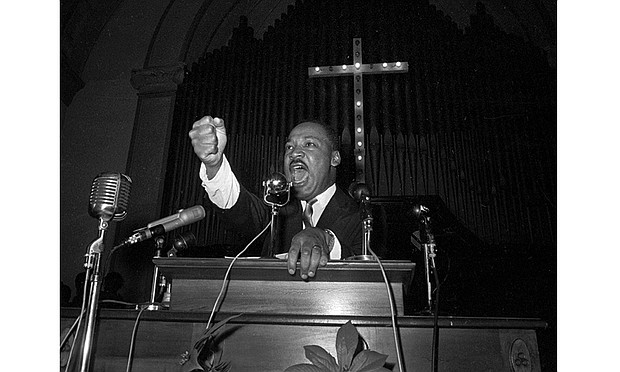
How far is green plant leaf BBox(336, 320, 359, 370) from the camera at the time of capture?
56 centimetres

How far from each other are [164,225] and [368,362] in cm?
36

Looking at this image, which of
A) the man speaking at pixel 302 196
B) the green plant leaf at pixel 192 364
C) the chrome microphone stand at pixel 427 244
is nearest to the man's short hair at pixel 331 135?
the man speaking at pixel 302 196

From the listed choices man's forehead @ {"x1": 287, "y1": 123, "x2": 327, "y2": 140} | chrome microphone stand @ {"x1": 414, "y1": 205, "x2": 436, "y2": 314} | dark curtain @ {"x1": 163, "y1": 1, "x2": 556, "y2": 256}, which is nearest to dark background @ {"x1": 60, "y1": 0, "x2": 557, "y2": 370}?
dark curtain @ {"x1": 163, "y1": 1, "x2": 556, "y2": 256}

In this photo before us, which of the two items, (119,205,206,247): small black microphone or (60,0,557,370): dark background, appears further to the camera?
(60,0,557,370): dark background

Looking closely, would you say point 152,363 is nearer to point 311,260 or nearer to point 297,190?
point 311,260

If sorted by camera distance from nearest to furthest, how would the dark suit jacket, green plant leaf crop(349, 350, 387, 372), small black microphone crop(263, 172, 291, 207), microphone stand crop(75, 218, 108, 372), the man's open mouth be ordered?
1. green plant leaf crop(349, 350, 387, 372)
2. microphone stand crop(75, 218, 108, 372)
3. small black microphone crop(263, 172, 291, 207)
4. the dark suit jacket
5. the man's open mouth

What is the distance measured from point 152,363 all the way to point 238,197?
0.54 m

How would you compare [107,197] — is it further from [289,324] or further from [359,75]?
[359,75]

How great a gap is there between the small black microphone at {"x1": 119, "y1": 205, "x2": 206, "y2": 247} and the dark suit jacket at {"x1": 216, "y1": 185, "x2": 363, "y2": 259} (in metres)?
0.43

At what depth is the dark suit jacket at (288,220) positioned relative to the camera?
4.11ft

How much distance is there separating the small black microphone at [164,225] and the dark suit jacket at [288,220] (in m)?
0.43

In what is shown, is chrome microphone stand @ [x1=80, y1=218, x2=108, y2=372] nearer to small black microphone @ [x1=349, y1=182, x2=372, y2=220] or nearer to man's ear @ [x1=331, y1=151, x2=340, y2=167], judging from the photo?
small black microphone @ [x1=349, y1=182, x2=372, y2=220]

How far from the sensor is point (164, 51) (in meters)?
1.55
